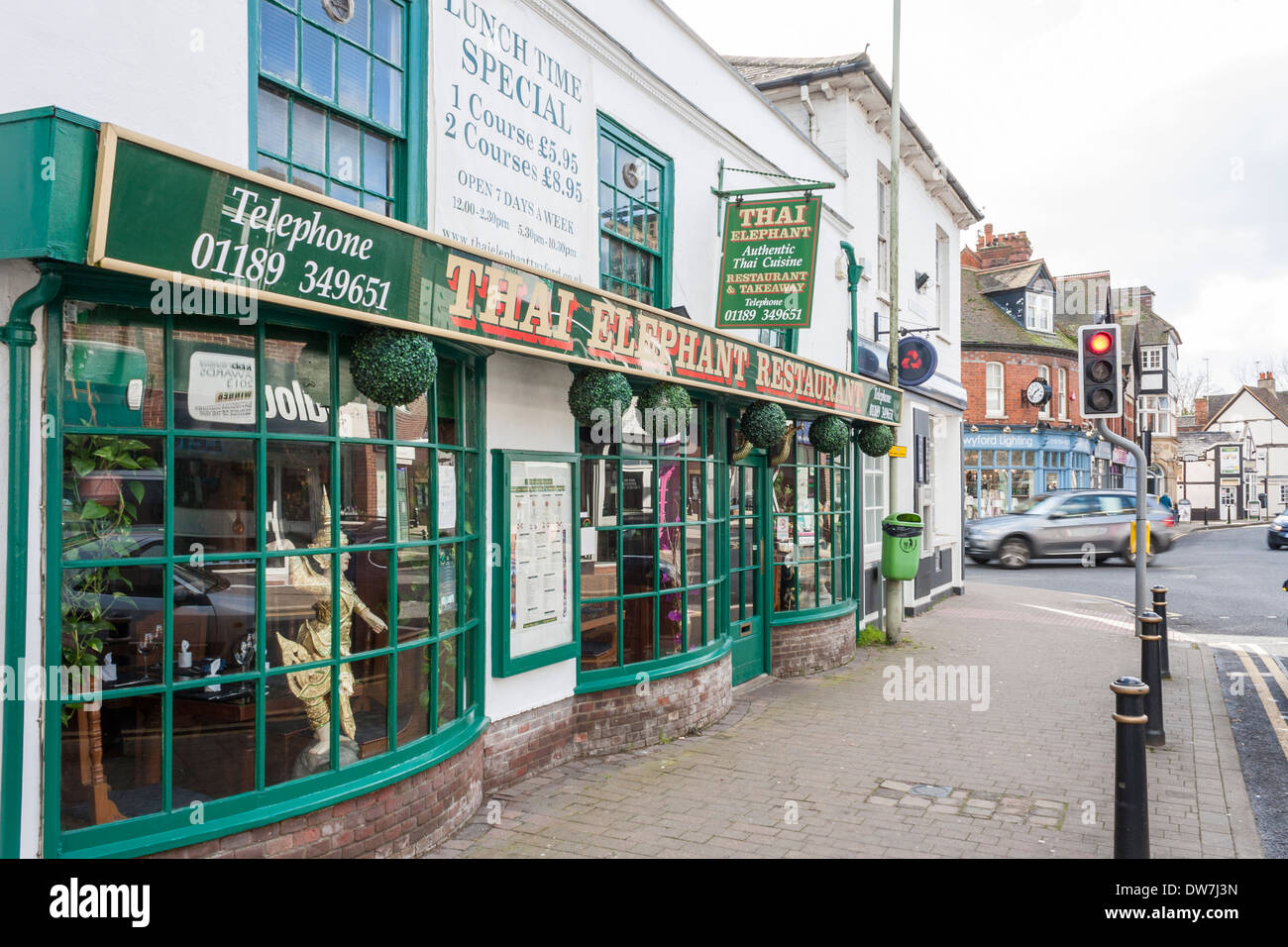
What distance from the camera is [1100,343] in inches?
363

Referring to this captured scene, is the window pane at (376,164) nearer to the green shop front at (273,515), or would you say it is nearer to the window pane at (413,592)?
the green shop front at (273,515)

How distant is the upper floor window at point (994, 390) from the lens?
32.1 m

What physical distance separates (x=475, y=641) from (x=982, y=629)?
31.1 ft

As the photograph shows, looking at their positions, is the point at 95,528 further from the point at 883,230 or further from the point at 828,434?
the point at 883,230

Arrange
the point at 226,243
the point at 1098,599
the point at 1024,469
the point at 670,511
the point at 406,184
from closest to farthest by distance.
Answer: the point at 226,243 → the point at 406,184 → the point at 670,511 → the point at 1098,599 → the point at 1024,469

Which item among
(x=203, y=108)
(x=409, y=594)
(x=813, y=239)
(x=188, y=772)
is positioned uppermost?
(x=813, y=239)

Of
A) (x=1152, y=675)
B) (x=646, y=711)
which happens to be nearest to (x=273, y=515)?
(x=646, y=711)

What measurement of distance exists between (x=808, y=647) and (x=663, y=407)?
4183 mm

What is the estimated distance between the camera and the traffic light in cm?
914

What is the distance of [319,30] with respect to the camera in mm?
4754

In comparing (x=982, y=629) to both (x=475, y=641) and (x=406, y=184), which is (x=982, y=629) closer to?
(x=475, y=641)

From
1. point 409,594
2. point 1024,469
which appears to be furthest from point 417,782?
point 1024,469

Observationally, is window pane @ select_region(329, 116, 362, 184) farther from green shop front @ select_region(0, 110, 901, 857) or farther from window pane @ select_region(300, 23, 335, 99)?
green shop front @ select_region(0, 110, 901, 857)

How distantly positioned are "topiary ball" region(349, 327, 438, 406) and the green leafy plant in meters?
1.02
